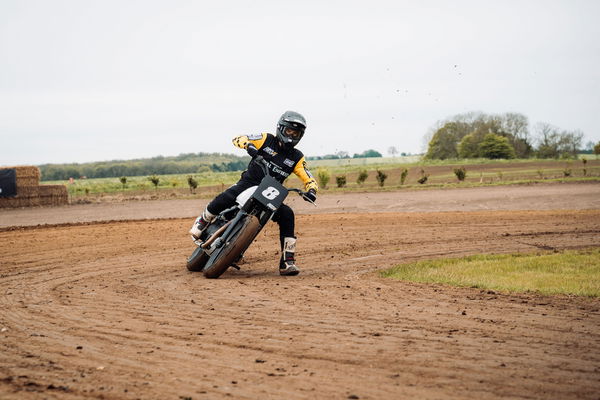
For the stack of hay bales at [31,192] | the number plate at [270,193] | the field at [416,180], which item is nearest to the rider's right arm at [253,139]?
the number plate at [270,193]

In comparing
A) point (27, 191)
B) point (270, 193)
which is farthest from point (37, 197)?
point (270, 193)

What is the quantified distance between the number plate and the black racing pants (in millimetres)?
465

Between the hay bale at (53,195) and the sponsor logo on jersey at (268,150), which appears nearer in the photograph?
the sponsor logo on jersey at (268,150)

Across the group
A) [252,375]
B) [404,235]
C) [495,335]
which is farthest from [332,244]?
[252,375]

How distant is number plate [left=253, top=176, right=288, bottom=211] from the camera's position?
33.3 ft

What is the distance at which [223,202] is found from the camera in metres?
10.8

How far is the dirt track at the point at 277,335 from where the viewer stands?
480cm

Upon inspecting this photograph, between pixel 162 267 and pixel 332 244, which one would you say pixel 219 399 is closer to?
pixel 162 267

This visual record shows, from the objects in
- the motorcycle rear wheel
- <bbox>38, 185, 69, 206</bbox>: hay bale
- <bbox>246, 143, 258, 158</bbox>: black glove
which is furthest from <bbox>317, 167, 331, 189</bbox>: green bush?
the motorcycle rear wheel

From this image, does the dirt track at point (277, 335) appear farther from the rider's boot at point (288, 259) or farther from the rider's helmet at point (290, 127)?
the rider's helmet at point (290, 127)

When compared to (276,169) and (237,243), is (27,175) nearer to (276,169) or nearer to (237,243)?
(276,169)

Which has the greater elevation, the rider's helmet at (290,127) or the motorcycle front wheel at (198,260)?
the rider's helmet at (290,127)

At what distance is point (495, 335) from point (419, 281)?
153 inches

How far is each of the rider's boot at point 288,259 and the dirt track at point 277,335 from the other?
0.68ft
